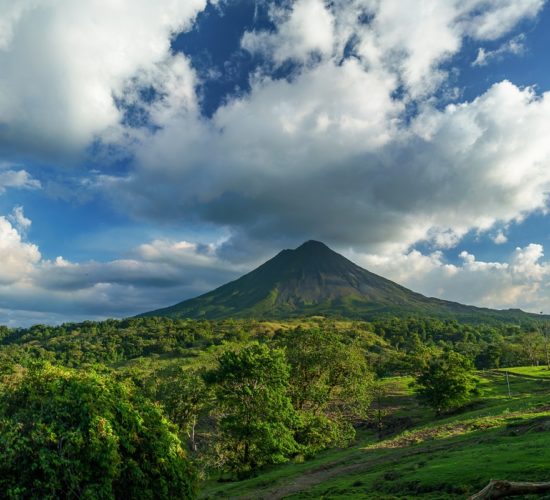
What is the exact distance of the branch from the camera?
14241mm

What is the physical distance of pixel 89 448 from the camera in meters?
18.2

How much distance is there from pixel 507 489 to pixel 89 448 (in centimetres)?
1633

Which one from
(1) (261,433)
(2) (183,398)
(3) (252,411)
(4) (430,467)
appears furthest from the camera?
(2) (183,398)

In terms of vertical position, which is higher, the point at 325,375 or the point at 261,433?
the point at 325,375

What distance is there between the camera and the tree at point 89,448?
57.2ft

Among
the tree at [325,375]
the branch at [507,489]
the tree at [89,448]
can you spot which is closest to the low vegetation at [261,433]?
the tree at [89,448]

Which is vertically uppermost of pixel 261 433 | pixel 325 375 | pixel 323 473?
pixel 325 375

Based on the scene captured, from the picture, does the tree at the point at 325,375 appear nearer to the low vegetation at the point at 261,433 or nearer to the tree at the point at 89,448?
the low vegetation at the point at 261,433

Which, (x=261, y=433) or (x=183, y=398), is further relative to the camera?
(x=183, y=398)

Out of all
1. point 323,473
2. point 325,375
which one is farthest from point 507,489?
point 325,375

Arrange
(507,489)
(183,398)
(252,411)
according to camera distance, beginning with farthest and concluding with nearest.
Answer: (183,398)
(252,411)
(507,489)

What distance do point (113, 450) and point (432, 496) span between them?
46.5 ft

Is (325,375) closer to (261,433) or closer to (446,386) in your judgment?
(261,433)

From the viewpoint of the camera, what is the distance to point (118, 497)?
19594mm
